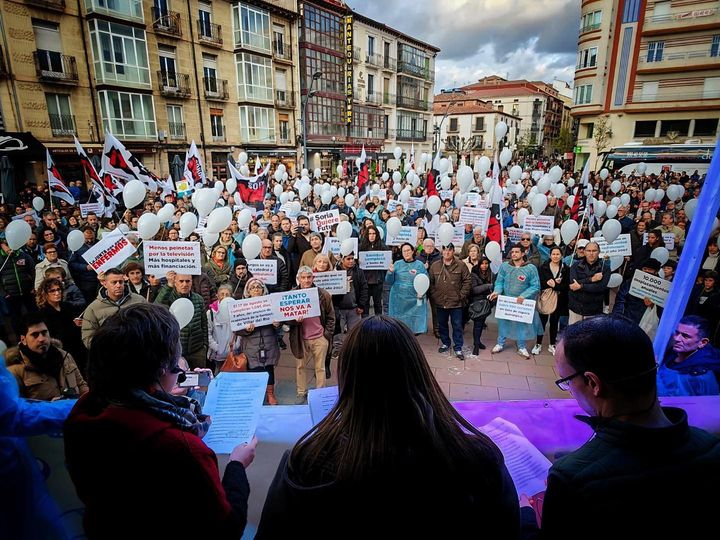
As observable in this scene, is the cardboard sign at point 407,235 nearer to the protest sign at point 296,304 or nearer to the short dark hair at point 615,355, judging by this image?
the protest sign at point 296,304

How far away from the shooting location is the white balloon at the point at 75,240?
20.6 feet

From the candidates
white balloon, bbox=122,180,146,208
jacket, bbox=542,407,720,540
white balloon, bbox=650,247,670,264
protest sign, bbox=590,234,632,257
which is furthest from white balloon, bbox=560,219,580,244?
white balloon, bbox=122,180,146,208

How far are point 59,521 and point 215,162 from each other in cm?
2695

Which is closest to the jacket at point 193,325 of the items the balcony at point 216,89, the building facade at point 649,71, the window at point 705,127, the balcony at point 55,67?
the balcony at point 55,67

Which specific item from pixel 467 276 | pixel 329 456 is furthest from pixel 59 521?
pixel 467 276

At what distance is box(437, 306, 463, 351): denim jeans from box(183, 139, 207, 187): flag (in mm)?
8496

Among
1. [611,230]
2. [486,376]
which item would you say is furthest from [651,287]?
[486,376]

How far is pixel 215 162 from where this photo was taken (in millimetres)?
26266

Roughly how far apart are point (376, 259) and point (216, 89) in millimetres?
24269

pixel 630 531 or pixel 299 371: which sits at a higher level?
pixel 630 531

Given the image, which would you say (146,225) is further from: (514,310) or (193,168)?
(193,168)

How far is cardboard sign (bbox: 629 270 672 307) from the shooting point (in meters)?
4.75

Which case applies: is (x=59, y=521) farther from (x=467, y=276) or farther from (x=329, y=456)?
(x=467, y=276)

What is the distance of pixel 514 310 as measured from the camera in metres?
5.69
